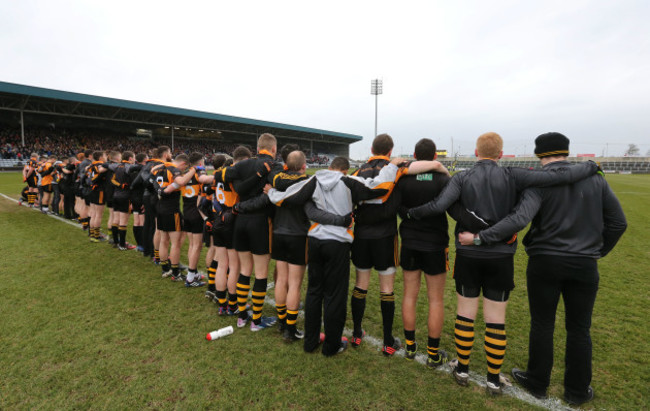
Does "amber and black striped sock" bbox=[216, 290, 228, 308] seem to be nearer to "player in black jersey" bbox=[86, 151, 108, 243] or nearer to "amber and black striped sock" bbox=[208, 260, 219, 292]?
"amber and black striped sock" bbox=[208, 260, 219, 292]

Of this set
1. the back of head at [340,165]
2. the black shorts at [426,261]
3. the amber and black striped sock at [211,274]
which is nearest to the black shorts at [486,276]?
the black shorts at [426,261]

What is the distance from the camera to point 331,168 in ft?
11.1

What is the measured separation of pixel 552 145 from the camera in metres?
2.55

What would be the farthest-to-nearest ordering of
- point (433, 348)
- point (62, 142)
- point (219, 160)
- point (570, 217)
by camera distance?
point (62, 142) < point (219, 160) < point (433, 348) < point (570, 217)

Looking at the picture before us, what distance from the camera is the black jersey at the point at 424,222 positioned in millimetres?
2900

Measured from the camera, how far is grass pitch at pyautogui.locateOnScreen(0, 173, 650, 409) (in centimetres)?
256

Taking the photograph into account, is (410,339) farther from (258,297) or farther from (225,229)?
(225,229)

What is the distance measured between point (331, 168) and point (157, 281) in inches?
146

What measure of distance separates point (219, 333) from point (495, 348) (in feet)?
9.24

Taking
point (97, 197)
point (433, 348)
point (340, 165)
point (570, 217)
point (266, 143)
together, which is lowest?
point (433, 348)

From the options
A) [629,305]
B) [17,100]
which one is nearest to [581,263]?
[629,305]

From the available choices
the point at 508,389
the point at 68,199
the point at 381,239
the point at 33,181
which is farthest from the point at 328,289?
the point at 33,181

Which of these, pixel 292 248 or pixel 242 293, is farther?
pixel 242 293

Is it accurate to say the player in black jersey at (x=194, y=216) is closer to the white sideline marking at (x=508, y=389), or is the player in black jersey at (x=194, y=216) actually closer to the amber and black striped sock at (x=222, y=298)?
the amber and black striped sock at (x=222, y=298)
